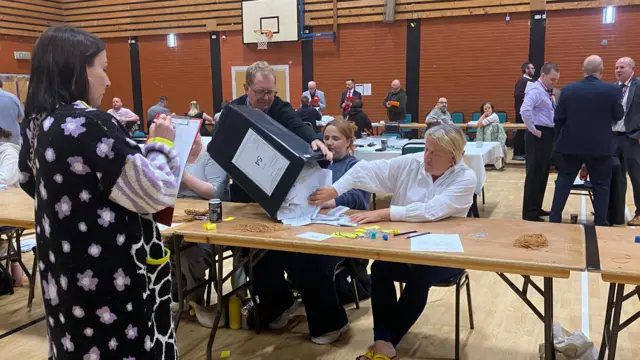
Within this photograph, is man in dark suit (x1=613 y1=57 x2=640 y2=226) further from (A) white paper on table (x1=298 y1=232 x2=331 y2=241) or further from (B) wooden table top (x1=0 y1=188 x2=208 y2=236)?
(B) wooden table top (x1=0 y1=188 x2=208 y2=236)

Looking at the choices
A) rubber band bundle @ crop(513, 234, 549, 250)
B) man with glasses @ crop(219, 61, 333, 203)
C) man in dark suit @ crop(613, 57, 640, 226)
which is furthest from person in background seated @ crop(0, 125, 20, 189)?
man in dark suit @ crop(613, 57, 640, 226)

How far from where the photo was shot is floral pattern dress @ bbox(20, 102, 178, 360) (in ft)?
4.28

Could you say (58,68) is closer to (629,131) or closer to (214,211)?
(214,211)

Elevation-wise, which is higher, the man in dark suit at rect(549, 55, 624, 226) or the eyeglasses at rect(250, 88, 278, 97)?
the eyeglasses at rect(250, 88, 278, 97)

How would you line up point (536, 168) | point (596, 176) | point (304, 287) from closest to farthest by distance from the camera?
1. point (304, 287)
2. point (596, 176)
3. point (536, 168)

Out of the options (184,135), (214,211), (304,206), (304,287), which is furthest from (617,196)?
(184,135)

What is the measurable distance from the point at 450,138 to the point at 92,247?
1.65 metres

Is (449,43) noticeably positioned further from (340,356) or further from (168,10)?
(340,356)

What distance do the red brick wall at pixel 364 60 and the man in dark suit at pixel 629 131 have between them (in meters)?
6.67

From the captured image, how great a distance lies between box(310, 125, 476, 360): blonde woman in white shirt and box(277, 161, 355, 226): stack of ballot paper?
5 centimetres

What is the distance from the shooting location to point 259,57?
12641 millimetres

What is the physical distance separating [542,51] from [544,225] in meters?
9.10

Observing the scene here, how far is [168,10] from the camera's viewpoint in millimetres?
13289

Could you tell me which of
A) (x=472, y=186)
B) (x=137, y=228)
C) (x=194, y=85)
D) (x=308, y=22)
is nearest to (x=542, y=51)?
(x=308, y=22)
